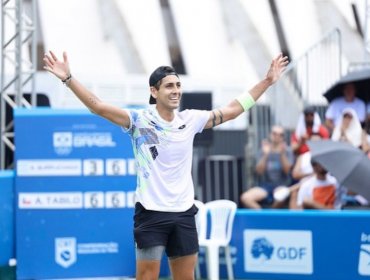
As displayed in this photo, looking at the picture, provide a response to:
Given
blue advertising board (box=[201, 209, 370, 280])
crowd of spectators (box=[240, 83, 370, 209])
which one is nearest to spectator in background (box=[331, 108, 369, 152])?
crowd of spectators (box=[240, 83, 370, 209])

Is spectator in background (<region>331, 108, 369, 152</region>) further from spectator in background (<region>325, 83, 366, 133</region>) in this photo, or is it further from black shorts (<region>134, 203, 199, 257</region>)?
black shorts (<region>134, 203, 199, 257</region>)

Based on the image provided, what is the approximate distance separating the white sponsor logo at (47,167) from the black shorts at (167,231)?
3.73m

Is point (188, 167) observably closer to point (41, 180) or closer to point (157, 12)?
point (41, 180)

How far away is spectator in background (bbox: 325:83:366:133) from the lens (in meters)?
13.1

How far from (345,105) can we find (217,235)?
3.86m

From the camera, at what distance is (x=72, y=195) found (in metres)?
10.2

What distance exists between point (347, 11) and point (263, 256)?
57.6ft

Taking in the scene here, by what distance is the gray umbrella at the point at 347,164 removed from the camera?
34.9ft

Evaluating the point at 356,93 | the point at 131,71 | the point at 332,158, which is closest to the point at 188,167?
the point at 332,158

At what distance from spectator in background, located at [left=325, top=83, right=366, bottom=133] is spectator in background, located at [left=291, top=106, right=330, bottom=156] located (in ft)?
0.61

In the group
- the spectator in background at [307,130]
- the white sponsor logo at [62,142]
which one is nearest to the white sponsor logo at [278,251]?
the white sponsor logo at [62,142]

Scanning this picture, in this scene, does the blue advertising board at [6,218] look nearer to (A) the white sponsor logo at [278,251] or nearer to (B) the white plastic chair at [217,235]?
(B) the white plastic chair at [217,235]

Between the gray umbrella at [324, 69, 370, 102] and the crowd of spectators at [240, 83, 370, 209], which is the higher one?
the gray umbrella at [324, 69, 370, 102]

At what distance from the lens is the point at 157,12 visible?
26812 millimetres
